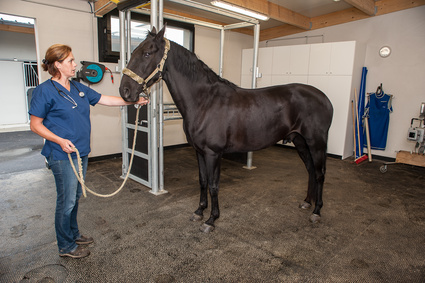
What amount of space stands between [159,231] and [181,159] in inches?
108

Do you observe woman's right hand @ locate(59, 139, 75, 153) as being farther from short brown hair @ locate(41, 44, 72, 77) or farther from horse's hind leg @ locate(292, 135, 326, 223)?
horse's hind leg @ locate(292, 135, 326, 223)

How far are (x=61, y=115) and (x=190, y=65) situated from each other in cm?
110

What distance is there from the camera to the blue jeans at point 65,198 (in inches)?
69.7

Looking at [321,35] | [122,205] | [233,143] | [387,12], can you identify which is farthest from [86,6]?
[387,12]

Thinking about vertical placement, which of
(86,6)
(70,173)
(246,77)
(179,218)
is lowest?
(179,218)

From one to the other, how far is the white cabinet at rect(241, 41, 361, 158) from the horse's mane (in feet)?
12.3

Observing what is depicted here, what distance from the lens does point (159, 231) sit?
2424 mm

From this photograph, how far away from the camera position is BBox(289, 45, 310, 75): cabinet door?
5634 millimetres

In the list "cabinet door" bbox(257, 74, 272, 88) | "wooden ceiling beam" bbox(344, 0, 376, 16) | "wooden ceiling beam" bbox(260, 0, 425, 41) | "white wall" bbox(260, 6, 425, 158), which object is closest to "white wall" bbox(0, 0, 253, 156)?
"cabinet door" bbox(257, 74, 272, 88)

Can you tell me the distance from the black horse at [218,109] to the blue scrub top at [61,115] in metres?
0.37

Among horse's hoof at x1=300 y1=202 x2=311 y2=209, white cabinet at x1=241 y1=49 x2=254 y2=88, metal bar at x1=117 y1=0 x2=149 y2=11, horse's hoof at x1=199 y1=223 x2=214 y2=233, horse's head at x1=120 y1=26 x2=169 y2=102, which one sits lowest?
horse's hoof at x1=199 y1=223 x2=214 y2=233

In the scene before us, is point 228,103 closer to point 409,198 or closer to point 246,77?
point 409,198

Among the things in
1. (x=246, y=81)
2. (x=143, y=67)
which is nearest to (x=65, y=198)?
(x=143, y=67)

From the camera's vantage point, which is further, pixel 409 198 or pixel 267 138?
pixel 409 198
